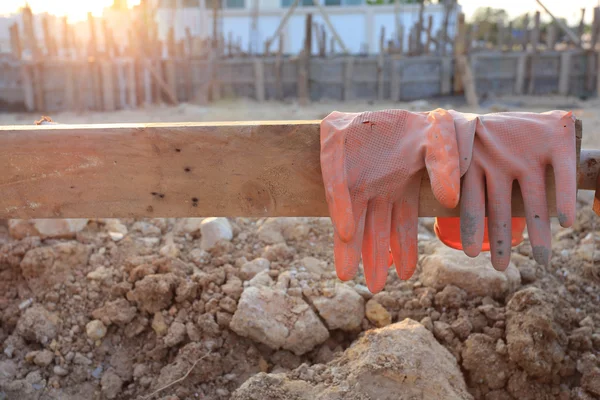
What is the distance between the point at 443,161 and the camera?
1661mm

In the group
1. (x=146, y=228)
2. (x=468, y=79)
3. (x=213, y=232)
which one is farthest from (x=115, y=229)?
(x=468, y=79)

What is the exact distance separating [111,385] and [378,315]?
1299mm

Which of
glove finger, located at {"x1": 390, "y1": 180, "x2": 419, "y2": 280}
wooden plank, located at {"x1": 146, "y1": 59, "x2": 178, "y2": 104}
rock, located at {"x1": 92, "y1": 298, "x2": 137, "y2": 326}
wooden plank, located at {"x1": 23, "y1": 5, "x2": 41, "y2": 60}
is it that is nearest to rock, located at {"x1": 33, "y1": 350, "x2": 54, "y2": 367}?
rock, located at {"x1": 92, "y1": 298, "x2": 137, "y2": 326}

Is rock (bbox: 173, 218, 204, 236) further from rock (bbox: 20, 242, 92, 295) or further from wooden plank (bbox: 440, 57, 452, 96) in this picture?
wooden plank (bbox: 440, 57, 452, 96)

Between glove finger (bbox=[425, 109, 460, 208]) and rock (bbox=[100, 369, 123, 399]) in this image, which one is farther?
rock (bbox=[100, 369, 123, 399])

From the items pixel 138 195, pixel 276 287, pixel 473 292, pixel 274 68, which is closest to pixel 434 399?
pixel 473 292

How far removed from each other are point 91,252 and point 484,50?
36.8 feet

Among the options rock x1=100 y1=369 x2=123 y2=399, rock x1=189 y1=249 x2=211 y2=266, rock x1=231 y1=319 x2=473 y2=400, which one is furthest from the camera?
rock x1=189 y1=249 x2=211 y2=266

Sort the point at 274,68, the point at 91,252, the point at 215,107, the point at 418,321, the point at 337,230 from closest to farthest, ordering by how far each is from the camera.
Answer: the point at 337,230 < the point at 418,321 < the point at 91,252 < the point at 215,107 < the point at 274,68

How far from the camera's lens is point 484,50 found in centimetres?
1238

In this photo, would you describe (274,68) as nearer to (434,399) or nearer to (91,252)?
(91,252)

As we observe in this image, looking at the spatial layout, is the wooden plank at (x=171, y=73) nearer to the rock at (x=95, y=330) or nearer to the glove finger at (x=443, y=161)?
the rock at (x=95, y=330)

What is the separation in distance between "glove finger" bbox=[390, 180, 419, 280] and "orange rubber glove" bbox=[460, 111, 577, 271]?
0.50ft

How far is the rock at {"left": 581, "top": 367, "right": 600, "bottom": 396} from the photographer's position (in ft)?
7.58
